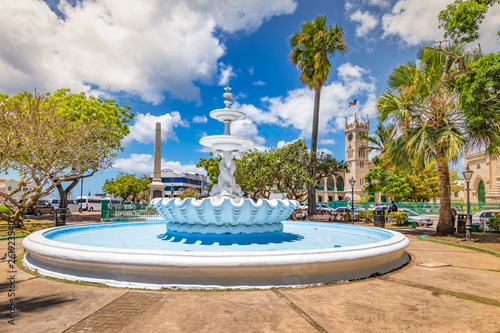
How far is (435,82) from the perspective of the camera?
43.9ft

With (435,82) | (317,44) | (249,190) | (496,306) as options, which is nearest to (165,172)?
(249,190)

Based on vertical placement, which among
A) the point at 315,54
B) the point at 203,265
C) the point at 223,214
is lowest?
the point at 203,265

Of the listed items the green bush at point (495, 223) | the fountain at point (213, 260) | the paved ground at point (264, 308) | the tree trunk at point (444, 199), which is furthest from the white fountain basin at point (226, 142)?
the green bush at point (495, 223)

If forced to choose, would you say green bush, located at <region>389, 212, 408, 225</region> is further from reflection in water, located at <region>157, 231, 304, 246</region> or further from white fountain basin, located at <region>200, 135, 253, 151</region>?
white fountain basin, located at <region>200, 135, 253, 151</region>

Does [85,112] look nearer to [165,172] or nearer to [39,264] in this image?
[39,264]

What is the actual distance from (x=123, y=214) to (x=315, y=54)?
17.1m

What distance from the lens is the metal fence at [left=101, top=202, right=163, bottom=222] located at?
1862 centimetres

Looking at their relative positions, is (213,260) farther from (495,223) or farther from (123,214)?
(495,223)

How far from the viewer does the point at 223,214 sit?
7.77m

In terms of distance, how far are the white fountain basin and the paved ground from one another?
5.44 m

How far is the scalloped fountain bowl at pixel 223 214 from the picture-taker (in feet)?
25.1

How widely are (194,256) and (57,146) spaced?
15.1 meters

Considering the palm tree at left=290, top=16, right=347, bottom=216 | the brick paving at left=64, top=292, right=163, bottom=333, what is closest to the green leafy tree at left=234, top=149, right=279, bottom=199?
the palm tree at left=290, top=16, right=347, bottom=216

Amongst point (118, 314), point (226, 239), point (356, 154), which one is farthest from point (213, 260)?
point (356, 154)
